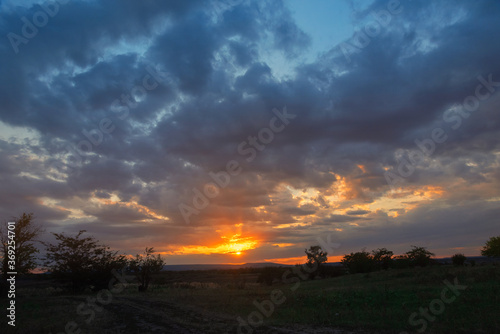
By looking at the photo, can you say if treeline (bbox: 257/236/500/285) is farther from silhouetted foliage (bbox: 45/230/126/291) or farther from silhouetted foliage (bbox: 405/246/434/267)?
silhouetted foliage (bbox: 45/230/126/291)

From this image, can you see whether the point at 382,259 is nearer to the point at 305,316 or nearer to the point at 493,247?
the point at 493,247

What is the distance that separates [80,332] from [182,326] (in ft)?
13.5

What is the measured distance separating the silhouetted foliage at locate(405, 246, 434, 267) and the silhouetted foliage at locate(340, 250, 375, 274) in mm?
6246

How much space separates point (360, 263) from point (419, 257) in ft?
30.7

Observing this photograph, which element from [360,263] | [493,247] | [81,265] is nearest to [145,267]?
[81,265]

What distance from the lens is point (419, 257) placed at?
49.0 m

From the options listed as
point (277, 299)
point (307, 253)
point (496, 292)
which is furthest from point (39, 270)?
point (307, 253)

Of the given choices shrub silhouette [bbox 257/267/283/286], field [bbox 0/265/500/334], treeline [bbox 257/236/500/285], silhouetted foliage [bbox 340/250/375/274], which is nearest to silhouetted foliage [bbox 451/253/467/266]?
treeline [bbox 257/236/500/285]

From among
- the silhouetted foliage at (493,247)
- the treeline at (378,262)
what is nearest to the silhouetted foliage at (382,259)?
the treeline at (378,262)

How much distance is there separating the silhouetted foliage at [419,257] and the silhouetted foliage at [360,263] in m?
6.25

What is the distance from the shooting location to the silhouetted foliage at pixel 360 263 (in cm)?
5412

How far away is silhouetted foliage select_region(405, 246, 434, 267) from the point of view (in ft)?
159

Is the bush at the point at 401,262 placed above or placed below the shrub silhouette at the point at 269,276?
above

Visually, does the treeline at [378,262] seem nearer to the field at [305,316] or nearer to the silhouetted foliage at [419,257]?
the silhouetted foliage at [419,257]
